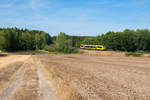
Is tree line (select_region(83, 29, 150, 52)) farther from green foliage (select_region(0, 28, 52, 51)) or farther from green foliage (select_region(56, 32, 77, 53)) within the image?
green foliage (select_region(0, 28, 52, 51))

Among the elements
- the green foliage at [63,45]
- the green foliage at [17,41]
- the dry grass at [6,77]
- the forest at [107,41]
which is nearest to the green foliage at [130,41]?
the forest at [107,41]

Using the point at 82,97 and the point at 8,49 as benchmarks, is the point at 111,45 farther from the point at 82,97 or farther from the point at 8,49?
the point at 82,97

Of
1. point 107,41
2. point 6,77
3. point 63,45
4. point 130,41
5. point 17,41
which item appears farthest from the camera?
point 17,41

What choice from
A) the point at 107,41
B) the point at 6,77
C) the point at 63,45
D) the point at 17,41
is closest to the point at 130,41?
A: the point at 107,41

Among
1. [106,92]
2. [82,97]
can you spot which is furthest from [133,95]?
[82,97]

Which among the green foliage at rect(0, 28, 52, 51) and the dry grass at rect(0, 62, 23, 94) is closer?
the dry grass at rect(0, 62, 23, 94)

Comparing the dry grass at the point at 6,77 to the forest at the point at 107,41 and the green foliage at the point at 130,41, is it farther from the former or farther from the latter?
the green foliage at the point at 130,41

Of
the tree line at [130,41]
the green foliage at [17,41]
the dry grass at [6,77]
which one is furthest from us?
the green foliage at [17,41]

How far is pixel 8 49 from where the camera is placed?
118000 mm

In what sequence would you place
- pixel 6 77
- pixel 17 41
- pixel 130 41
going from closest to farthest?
pixel 6 77 < pixel 130 41 < pixel 17 41

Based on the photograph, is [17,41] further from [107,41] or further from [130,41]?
[130,41]

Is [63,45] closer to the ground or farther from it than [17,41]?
closer to the ground

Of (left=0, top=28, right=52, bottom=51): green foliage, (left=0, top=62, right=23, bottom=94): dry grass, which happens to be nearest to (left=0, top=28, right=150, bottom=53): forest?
(left=0, top=28, right=52, bottom=51): green foliage

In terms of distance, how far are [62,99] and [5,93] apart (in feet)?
20.5
